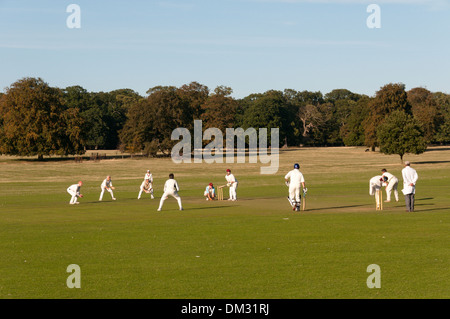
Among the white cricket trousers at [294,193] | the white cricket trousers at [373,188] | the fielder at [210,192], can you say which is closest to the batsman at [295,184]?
the white cricket trousers at [294,193]

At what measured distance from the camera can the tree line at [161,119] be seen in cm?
10400

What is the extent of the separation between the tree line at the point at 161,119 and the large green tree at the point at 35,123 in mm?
172

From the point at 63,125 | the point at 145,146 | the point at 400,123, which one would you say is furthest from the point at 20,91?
the point at 400,123

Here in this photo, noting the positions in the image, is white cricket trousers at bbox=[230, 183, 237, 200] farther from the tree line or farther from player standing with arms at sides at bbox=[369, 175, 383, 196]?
the tree line

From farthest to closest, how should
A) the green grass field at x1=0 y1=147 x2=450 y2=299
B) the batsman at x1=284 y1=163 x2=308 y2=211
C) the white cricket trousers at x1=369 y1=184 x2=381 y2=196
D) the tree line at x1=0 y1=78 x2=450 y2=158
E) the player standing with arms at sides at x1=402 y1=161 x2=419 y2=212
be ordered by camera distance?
the tree line at x1=0 y1=78 x2=450 y2=158, the white cricket trousers at x1=369 y1=184 x2=381 y2=196, the batsman at x1=284 y1=163 x2=308 y2=211, the player standing with arms at sides at x1=402 y1=161 x2=419 y2=212, the green grass field at x1=0 y1=147 x2=450 y2=299

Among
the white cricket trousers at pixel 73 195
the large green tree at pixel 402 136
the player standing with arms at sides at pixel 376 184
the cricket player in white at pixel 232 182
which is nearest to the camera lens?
the player standing with arms at sides at pixel 376 184

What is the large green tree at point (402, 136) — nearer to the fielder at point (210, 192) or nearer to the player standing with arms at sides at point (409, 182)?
the fielder at point (210, 192)

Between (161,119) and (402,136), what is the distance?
51.7 metres

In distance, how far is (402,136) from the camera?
7856 cm

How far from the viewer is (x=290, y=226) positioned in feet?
73.8

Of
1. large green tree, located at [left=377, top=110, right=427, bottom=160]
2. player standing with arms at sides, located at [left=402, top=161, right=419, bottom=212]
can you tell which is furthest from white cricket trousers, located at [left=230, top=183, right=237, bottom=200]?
large green tree, located at [left=377, top=110, right=427, bottom=160]

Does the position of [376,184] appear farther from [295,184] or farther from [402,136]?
[402,136]

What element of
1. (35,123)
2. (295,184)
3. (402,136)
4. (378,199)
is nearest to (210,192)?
(295,184)

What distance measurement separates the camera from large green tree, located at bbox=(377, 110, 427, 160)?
78.1 meters
